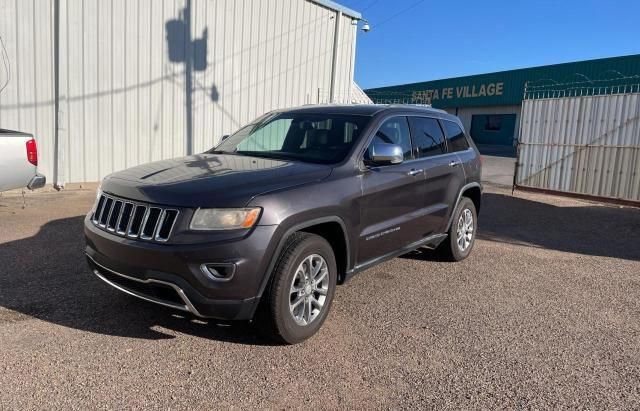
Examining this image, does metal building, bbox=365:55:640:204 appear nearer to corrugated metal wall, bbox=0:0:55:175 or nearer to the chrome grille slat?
the chrome grille slat

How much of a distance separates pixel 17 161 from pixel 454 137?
5.54 metres

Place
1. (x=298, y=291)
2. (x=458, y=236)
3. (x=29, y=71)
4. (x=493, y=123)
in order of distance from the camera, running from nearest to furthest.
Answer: (x=298, y=291)
(x=458, y=236)
(x=29, y=71)
(x=493, y=123)

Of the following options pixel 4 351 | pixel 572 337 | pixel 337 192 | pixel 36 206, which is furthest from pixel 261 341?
pixel 36 206

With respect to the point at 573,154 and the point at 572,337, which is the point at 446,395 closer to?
the point at 572,337

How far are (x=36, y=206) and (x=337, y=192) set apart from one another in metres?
6.32

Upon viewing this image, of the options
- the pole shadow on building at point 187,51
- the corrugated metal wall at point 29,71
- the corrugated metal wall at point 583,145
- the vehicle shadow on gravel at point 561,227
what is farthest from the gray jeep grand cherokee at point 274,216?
the corrugated metal wall at point 583,145

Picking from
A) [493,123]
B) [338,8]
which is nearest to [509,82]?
[493,123]

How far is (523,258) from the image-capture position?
6.38 metres

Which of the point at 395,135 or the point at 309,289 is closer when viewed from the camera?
the point at 309,289

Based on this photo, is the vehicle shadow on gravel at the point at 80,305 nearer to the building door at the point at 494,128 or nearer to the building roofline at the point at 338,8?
the building roofline at the point at 338,8

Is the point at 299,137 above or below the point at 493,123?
below

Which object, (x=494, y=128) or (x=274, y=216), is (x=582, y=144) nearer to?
(x=274, y=216)

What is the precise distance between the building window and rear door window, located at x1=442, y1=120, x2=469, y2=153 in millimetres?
43285

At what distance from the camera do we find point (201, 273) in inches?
124
